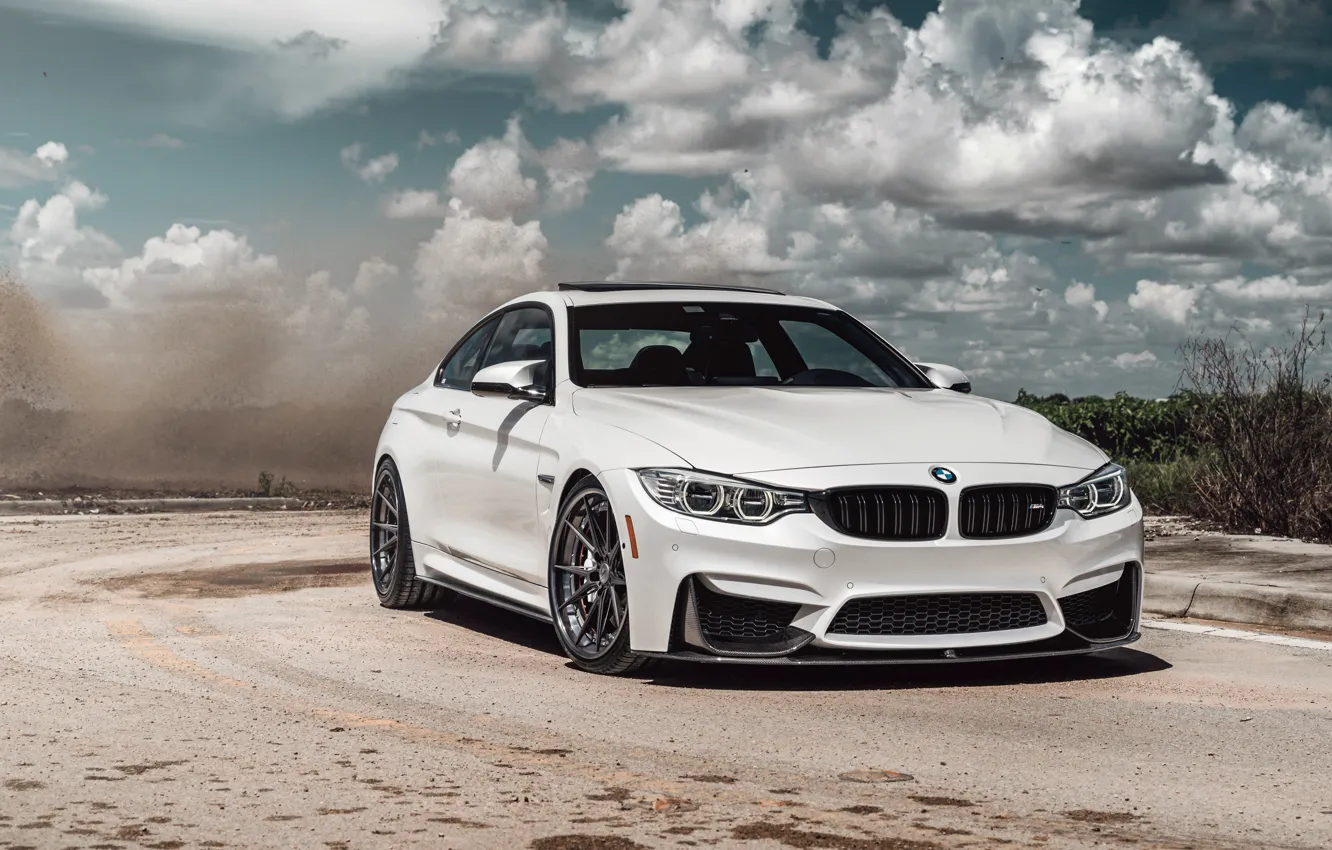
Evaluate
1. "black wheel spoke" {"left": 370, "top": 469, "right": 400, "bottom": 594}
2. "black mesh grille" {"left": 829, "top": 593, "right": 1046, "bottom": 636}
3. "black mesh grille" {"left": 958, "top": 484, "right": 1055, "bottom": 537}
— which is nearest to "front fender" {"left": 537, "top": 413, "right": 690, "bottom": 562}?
"black mesh grille" {"left": 829, "top": 593, "right": 1046, "bottom": 636}

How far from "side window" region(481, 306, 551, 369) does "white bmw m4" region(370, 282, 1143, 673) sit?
0.40ft

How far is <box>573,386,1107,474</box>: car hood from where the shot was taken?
655 centimetres

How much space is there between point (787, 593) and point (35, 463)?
24.2m

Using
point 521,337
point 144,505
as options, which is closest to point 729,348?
point 521,337

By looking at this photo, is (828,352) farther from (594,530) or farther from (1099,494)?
(594,530)

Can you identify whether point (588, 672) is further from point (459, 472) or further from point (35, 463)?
point (35, 463)

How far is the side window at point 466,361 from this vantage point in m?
9.14

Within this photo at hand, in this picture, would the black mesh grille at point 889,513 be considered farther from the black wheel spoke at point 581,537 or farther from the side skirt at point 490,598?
the side skirt at point 490,598

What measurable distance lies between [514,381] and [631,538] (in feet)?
4.65

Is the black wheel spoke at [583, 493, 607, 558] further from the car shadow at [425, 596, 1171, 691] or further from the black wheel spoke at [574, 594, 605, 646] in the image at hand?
the car shadow at [425, 596, 1171, 691]

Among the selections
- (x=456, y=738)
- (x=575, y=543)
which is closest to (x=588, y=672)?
(x=575, y=543)

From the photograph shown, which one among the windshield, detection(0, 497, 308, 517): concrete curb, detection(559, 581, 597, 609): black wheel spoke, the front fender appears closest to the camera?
the front fender

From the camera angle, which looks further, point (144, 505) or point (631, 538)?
point (144, 505)

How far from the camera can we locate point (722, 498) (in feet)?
21.1
